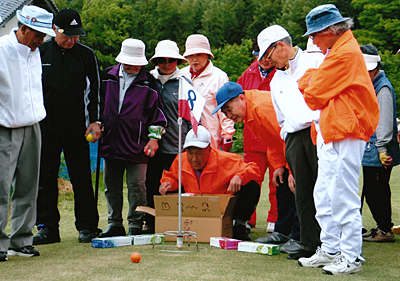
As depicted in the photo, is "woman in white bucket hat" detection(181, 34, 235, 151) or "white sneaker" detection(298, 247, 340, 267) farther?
"woman in white bucket hat" detection(181, 34, 235, 151)

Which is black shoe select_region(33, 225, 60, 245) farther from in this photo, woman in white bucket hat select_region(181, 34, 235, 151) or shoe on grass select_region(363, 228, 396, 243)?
shoe on grass select_region(363, 228, 396, 243)

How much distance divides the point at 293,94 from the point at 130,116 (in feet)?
6.34

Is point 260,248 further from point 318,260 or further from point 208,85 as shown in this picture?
point 208,85

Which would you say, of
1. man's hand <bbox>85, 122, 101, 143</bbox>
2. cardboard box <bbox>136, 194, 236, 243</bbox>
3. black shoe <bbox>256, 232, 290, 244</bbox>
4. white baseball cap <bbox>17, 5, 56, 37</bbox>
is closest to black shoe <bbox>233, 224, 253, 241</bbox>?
cardboard box <bbox>136, 194, 236, 243</bbox>

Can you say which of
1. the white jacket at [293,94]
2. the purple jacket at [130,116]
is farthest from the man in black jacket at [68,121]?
the white jacket at [293,94]

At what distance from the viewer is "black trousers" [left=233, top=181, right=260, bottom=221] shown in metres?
4.91

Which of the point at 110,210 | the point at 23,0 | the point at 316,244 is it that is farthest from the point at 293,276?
the point at 23,0

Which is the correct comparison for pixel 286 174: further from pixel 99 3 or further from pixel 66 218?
pixel 99 3

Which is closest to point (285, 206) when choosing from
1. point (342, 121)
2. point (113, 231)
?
point (342, 121)

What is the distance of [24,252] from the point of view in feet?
13.1

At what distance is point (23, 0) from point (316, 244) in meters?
27.7

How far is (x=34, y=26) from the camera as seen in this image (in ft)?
A: 12.9

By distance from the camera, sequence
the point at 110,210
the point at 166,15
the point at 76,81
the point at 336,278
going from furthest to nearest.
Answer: the point at 166,15
the point at 110,210
the point at 76,81
the point at 336,278

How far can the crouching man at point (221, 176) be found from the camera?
4.88 metres
